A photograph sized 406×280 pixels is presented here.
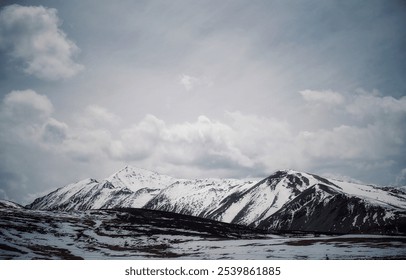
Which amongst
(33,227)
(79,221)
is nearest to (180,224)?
(79,221)
